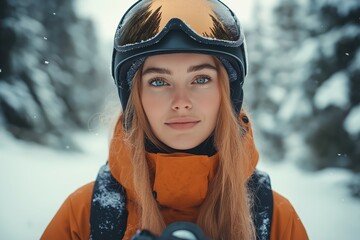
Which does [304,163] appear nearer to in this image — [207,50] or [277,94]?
[277,94]

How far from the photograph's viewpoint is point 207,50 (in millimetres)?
2039

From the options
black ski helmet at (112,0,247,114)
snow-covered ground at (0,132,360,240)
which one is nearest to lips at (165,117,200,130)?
black ski helmet at (112,0,247,114)

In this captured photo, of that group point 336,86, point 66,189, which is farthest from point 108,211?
point 336,86

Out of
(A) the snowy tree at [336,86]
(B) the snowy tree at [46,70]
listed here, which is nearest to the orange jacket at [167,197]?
(A) the snowy tree at [336,86]

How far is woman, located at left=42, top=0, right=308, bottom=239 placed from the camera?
2041 mm

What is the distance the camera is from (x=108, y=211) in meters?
2.06

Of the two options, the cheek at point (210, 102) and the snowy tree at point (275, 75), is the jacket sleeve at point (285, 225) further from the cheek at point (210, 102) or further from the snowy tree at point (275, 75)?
the snowy tree at point (275, 75)

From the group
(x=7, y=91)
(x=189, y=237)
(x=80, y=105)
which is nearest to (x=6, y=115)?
(x=7, y=91)

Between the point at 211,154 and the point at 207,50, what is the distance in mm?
710

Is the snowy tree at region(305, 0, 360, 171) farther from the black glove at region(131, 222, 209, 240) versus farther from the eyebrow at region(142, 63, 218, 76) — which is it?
the black glove at region(131, 222, 209, 240)

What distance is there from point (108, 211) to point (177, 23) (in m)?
1.20

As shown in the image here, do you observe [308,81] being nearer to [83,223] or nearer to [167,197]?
[167,197]

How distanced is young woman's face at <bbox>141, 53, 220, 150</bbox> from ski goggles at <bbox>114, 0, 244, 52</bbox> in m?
0.13

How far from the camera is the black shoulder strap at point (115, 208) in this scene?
2.01 meters
